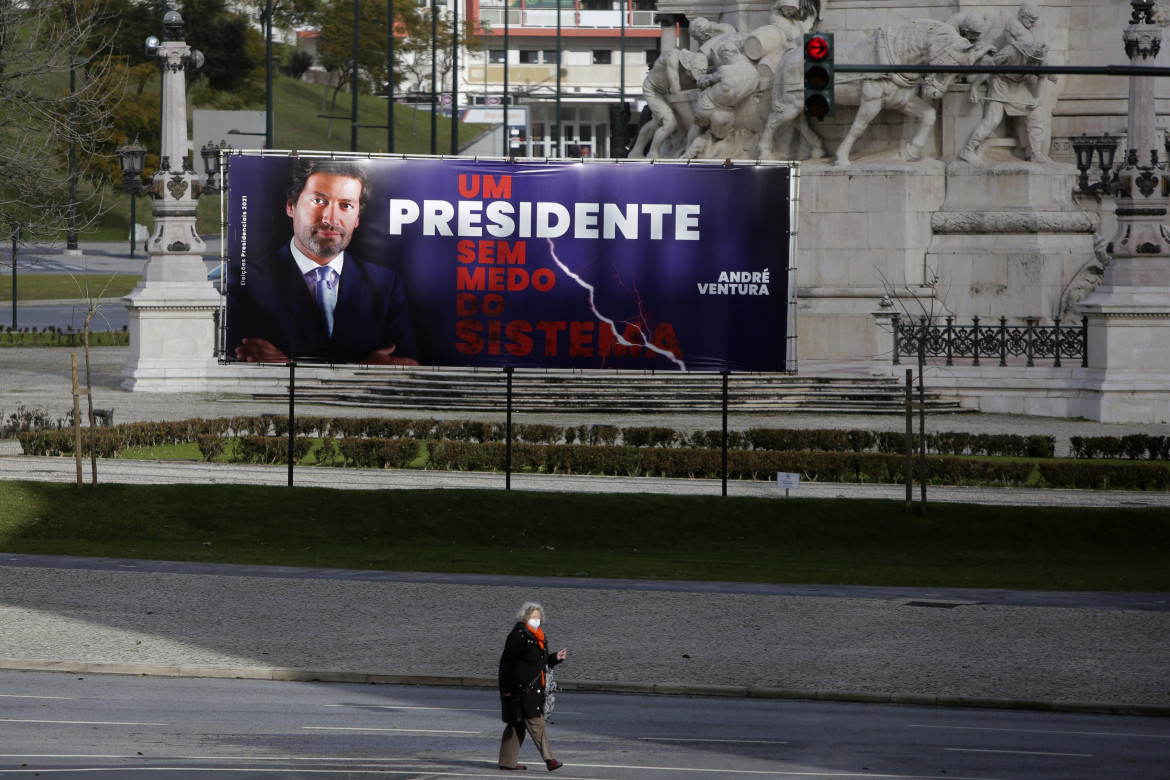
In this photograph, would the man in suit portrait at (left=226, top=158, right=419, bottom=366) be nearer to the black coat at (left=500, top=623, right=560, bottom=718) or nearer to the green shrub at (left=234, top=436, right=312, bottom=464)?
the green shrub at (left=234, top=436, right=312, bottom=464)

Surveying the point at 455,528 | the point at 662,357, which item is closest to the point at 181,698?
the point at 455,528

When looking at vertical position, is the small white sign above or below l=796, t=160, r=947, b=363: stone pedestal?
below

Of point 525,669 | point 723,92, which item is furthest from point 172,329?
point 525,669

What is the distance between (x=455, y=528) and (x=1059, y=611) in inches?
357

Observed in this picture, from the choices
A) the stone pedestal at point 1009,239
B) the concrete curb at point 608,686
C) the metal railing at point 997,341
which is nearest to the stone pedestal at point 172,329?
the metal railing at point 997,341

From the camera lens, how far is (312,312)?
92.3 feet

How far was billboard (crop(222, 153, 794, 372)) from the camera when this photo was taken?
92.0ft

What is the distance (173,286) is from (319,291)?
15918 mm

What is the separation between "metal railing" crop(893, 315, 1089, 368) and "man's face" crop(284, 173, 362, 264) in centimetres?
1481

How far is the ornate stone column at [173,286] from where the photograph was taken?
42344 millimetres

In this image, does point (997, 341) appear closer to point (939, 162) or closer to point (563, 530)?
point (939, 162)

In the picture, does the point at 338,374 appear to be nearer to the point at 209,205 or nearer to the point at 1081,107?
the point at 1081,107

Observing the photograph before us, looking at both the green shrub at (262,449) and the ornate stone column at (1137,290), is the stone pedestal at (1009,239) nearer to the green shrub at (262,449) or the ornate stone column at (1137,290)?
the ornate stone column at (1137,290)

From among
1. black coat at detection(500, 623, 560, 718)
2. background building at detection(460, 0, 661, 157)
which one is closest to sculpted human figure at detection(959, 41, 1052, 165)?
black coat at detection(500, 623, 560, 718)
